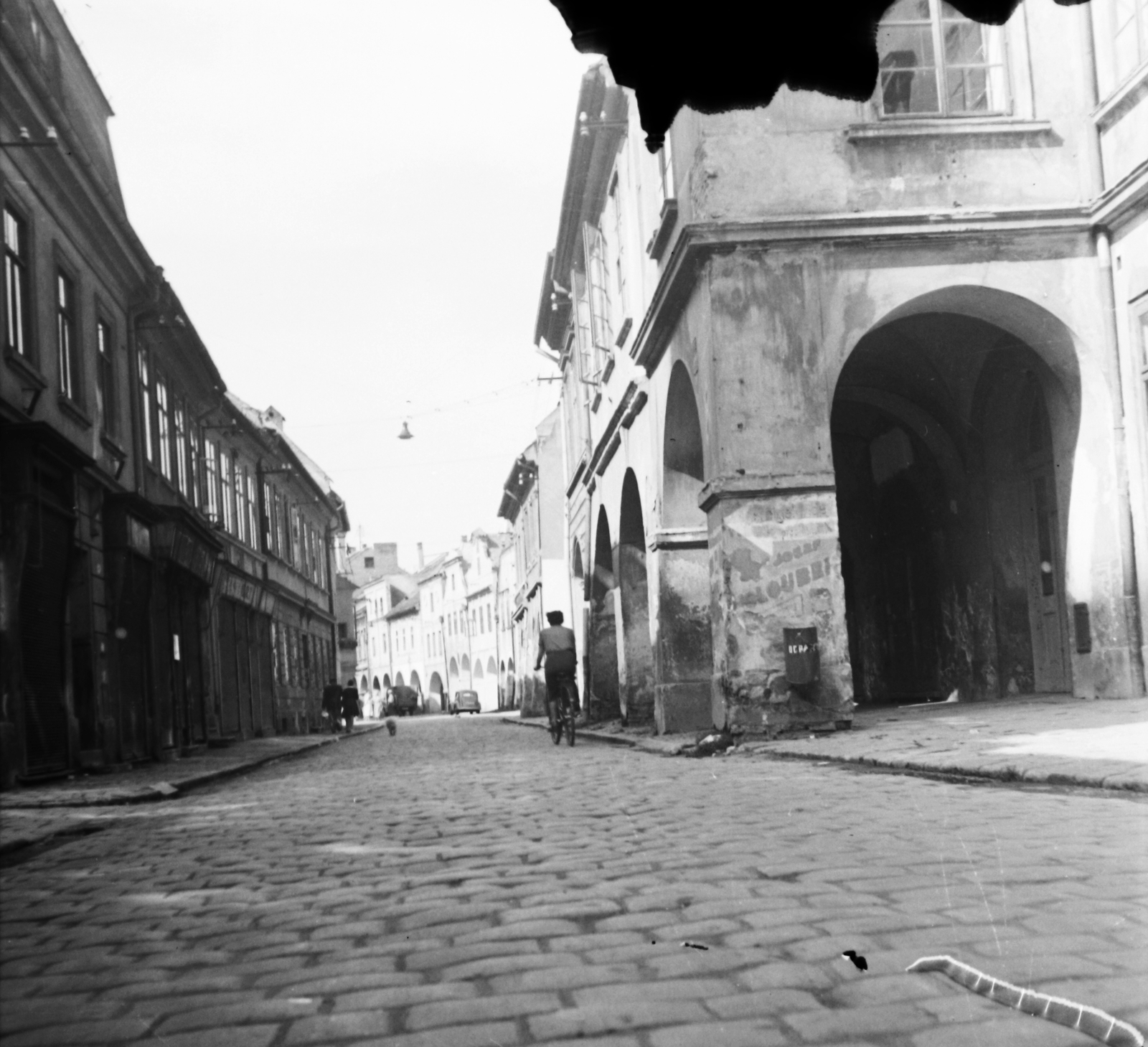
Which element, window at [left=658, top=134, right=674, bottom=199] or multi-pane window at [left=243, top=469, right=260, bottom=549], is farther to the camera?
multi-pane window at [left=243, top=469, right=260, bottom=549]

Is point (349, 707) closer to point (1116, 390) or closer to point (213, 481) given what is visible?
point (213, 481)

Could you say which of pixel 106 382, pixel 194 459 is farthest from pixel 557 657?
pixel 194 459

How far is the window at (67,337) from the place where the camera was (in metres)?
14.9

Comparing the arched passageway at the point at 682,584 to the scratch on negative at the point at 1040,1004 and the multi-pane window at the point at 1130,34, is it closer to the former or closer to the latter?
the multi-pane window at the point at 1130,34

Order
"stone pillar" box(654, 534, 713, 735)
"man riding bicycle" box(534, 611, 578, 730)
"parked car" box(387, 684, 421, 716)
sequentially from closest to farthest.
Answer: "stone pillar" box(654, 534, 713, 735)
"man riding bicycle" box(534, 611, 578, 730)
"parked car" box(387, 684, 421, 716)

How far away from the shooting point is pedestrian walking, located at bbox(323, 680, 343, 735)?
38406 millimetres

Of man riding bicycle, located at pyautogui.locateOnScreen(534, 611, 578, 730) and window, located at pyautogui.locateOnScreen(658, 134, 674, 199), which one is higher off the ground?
window, located at pyautogui.locateOnScreen(658, 134, 674, 199)

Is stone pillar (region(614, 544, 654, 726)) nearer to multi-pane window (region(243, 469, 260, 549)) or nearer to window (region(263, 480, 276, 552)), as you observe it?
multi-pane window (region(243, 469, 260, 549))

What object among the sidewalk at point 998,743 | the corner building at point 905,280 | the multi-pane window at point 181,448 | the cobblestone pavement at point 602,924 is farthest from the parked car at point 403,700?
the cobblestone pavement at point 602,924

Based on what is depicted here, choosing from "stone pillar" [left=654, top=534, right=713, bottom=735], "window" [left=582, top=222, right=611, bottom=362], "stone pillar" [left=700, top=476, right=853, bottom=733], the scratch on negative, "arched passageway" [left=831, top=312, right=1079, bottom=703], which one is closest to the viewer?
the scratch on negative

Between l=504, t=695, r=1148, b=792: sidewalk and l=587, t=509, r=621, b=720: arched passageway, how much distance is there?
27.9 feet

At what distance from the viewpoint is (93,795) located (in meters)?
11.3

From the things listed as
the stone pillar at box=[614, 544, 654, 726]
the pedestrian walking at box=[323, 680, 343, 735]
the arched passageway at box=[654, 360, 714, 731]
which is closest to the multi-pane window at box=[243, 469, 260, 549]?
the pedestrian walking at box=[323, 680, 343, 735]

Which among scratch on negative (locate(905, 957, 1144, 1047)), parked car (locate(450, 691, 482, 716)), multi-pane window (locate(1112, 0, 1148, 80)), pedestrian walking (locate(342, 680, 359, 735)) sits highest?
multi-pane window (locate(1112, 0, 1148, 80))
